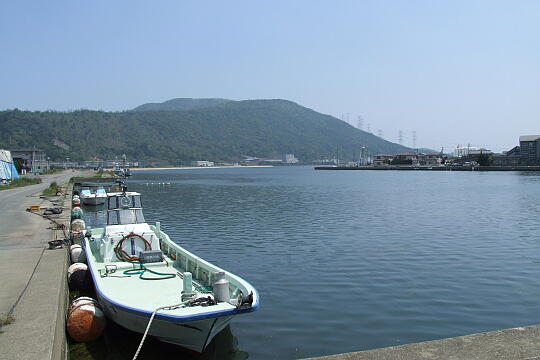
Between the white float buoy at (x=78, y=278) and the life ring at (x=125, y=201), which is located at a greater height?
the life ring at (x=125, y=201)

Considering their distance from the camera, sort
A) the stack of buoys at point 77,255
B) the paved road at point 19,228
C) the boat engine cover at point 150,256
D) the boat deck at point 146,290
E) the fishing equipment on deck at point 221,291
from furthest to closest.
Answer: the paved road at point 19,228, the stack of buoys at point 77,255, the boat engine cover at point 150,256, the fishing equipment on deck at point 221,291, the boat deck at point 146,290

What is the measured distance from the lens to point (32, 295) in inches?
535

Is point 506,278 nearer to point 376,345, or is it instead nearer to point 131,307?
point 376,345

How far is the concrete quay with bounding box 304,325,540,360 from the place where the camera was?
835cm

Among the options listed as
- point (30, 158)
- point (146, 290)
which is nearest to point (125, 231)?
point (146, 290)

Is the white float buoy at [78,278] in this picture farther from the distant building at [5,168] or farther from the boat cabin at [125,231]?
the distant building at [5,168]

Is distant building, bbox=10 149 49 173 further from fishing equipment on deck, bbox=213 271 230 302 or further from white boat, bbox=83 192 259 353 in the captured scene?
fishing equipment on deck, bbox=213 271 230 302

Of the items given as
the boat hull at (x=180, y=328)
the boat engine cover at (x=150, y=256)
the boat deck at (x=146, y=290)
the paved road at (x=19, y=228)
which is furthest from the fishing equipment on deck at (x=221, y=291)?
the paved road at (x=19, y=228)

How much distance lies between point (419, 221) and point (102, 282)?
29.5 m

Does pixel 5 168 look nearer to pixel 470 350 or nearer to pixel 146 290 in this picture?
pixel 146 290

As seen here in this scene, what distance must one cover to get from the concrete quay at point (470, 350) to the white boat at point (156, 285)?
3.96m

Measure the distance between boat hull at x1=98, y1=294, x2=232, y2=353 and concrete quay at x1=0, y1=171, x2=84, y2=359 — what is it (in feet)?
5.48

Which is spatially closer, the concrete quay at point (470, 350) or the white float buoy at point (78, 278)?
the concrete quay at point (470, 350)

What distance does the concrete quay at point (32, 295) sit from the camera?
10086 mm
